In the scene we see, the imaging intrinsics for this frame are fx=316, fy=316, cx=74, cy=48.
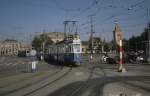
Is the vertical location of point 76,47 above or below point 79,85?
above

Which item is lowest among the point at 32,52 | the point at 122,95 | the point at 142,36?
the point at 122,95

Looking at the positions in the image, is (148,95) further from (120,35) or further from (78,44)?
(78,44)

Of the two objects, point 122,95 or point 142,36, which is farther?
point 142,36

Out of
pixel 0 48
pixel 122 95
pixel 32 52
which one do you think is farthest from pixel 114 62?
pixel 0 48

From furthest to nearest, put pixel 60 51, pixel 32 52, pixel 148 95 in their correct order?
pixel 60 51 → pixel 32 52 → pixel 148 95

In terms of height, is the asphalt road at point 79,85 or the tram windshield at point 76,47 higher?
the tram windshield at point 76,47

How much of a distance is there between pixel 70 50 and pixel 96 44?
379ft

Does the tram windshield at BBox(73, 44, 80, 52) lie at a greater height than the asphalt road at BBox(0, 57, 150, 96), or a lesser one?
greater

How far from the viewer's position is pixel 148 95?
13.1 m

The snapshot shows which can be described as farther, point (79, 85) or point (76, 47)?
point (76, 47)

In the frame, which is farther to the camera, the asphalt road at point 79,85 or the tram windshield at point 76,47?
the tram windshield at point 76,47

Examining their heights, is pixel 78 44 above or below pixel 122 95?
above

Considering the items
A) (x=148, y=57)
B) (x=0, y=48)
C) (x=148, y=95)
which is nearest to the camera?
(x=148, y=95)

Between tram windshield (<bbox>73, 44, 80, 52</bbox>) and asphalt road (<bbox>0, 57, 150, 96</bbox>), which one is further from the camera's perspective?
tram windshield (<bbox>73, 44, 80, 52</bbox>)
